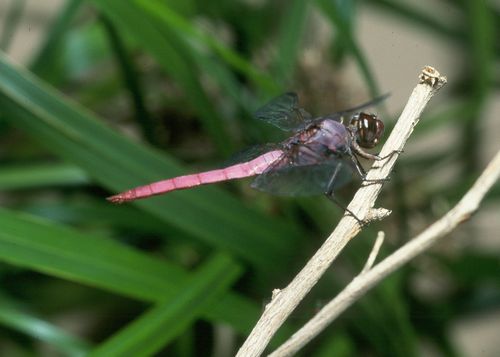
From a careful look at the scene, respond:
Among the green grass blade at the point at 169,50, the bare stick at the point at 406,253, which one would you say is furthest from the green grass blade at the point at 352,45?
the bare stick at the point at 406,253

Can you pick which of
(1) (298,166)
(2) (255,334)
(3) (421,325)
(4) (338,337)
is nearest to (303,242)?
(4) (338,337)

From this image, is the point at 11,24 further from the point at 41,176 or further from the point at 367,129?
the point at 367,129

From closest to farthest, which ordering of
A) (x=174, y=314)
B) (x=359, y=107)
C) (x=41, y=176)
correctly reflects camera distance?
(x=359, y=107) < (x=174, y=314) < (x=41, y=176)

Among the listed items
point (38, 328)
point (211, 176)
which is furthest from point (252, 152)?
point (38, 328)

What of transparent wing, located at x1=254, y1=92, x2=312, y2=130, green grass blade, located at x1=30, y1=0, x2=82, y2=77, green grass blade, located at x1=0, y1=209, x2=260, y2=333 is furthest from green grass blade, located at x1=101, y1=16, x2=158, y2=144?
transparent wing, located at x1=254, y1=92, x2=312, y2=130

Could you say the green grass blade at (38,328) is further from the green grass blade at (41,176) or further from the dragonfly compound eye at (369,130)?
the dragonfly compound eye at (369,130)

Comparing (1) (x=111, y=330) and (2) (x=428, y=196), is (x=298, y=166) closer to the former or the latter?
(2) (x=428, y=196)
